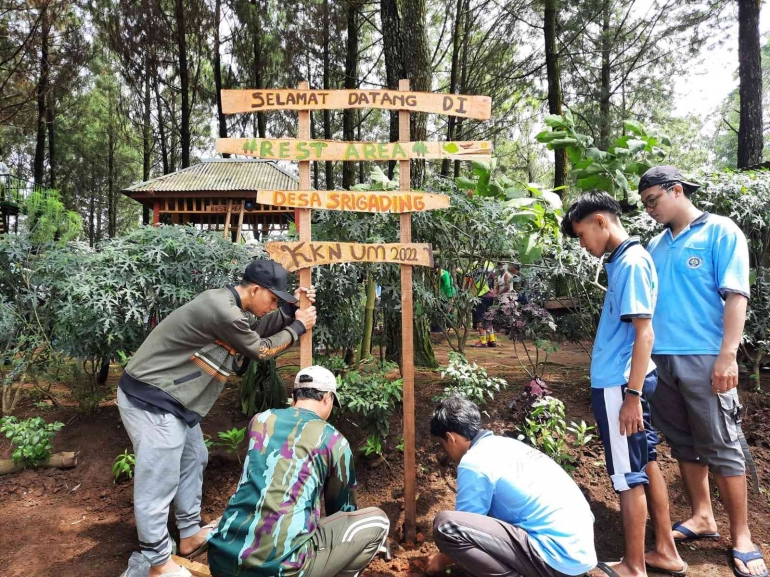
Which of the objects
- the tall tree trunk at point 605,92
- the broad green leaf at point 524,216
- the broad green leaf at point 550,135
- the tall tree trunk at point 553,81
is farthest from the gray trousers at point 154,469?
the tall tree trunk at point 605,92

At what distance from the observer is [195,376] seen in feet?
8.28

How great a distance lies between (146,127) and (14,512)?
21.0 m

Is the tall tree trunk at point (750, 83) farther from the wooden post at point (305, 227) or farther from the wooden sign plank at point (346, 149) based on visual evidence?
the wooden post at point (305, 227)

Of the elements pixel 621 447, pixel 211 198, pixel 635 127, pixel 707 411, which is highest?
pixel 211 198

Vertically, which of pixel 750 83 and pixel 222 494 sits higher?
pixel 750 83

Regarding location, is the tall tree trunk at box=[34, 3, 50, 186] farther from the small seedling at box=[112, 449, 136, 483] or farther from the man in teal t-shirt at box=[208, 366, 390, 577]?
the man in teal t-shirt at box=[208, 366, 390, 577]

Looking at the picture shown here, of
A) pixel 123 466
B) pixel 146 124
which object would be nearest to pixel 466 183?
pixel 123 466

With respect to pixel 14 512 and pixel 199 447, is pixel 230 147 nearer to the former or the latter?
pixel 199 447

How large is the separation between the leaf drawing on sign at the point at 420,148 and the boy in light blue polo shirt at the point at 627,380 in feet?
3.19

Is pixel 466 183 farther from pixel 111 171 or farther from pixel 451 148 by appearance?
pixel 111 171

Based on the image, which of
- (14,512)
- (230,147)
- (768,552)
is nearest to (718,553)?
(768,552)

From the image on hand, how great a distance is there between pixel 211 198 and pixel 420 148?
1170cm

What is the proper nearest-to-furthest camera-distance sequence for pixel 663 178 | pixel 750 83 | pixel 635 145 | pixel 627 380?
pixel 627 380 < pixel 663 178 < pixel 635 145 < pixel 750 83

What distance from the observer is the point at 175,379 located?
248 cm
